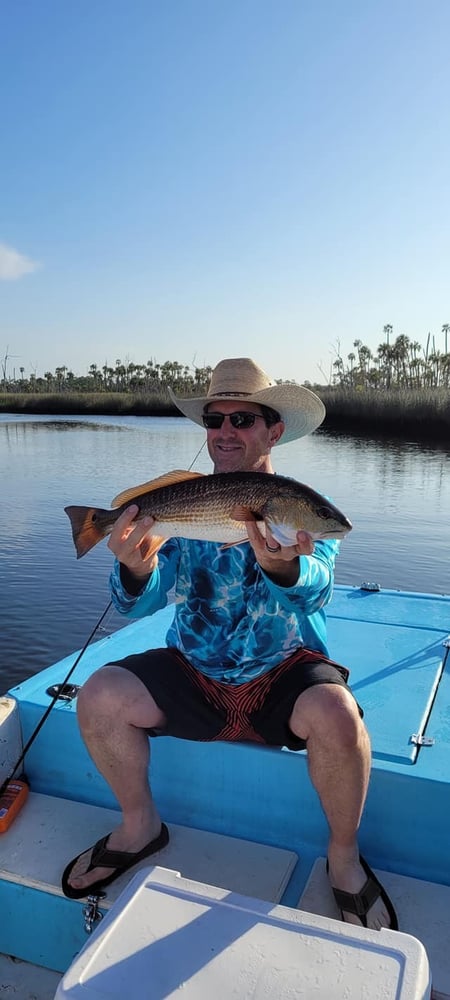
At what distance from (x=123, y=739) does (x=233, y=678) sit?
1.61 feet

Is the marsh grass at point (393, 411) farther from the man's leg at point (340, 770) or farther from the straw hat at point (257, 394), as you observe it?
the man's leg at point (340, 770)

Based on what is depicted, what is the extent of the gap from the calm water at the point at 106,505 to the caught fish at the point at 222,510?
4.66 metres

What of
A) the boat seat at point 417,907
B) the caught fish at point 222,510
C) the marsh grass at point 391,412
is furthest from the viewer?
the marsh grass at point 391,412

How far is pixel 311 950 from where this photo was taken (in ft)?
5.73

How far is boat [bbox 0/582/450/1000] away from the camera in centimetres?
170

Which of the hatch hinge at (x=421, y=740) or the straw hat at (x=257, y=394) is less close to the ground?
the straw hat at (x=257, y=394)

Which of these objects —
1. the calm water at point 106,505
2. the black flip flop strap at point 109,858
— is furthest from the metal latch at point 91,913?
the calm water at point 106,505

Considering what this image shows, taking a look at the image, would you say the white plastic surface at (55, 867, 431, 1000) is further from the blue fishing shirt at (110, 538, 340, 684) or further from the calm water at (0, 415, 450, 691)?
the calm water at (0, 415, 450, 691)

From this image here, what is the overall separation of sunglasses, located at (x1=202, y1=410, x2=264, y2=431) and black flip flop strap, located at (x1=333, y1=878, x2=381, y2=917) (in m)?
1.86

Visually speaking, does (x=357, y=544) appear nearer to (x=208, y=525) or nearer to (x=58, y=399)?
(x=208, y=525)

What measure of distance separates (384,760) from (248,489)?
123 centimetres

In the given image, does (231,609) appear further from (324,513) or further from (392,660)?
(392,660)

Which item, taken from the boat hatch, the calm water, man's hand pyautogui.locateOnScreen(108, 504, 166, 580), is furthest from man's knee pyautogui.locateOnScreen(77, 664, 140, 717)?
the calm water

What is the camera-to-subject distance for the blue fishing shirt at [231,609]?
2.90 meters
